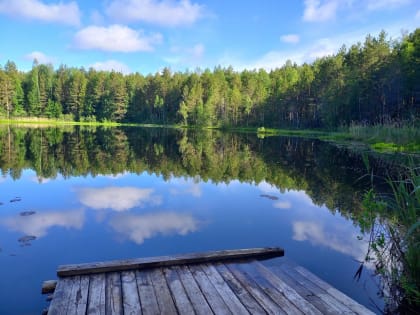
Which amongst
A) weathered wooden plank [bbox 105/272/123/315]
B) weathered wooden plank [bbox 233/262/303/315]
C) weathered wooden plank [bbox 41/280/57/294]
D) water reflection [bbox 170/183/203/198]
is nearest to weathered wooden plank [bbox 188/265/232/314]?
weathered wooden plank [bbox 233/262/303/315]

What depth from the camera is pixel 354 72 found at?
36500 mm

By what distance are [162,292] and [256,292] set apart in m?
0.94

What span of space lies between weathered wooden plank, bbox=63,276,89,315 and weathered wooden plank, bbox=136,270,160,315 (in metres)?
0.50

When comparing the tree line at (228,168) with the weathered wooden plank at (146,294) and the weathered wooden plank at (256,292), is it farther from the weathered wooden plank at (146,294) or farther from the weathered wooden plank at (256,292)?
the weathered wooden plank at (146,294)

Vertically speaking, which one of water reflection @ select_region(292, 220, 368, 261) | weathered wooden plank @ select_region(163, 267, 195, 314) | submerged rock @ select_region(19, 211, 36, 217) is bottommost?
water reflection @ select_region(292, 220, 368, 261)

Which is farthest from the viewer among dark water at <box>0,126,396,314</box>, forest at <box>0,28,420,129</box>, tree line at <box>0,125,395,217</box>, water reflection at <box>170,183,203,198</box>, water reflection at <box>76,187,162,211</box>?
forest at <box>0,28,420,129</box>

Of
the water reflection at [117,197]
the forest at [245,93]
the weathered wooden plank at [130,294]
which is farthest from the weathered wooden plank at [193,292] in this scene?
the forest at [245,93]

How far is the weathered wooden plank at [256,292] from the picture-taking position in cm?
291

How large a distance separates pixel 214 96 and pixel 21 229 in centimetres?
5147

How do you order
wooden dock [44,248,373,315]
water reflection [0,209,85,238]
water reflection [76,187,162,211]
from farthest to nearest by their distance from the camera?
water reflection [76,187,162,211], water reflection [0,209,85,238], wooden dock [44,248,373,315]

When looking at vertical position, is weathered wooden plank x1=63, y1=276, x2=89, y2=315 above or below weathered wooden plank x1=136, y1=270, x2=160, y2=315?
above

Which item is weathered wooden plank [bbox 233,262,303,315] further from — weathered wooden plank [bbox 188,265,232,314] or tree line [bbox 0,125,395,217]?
tree line [bbox 0,125,395,217]

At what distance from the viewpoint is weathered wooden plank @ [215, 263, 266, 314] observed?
9.55 feet

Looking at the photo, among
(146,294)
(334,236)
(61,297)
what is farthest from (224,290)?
(334,236)
